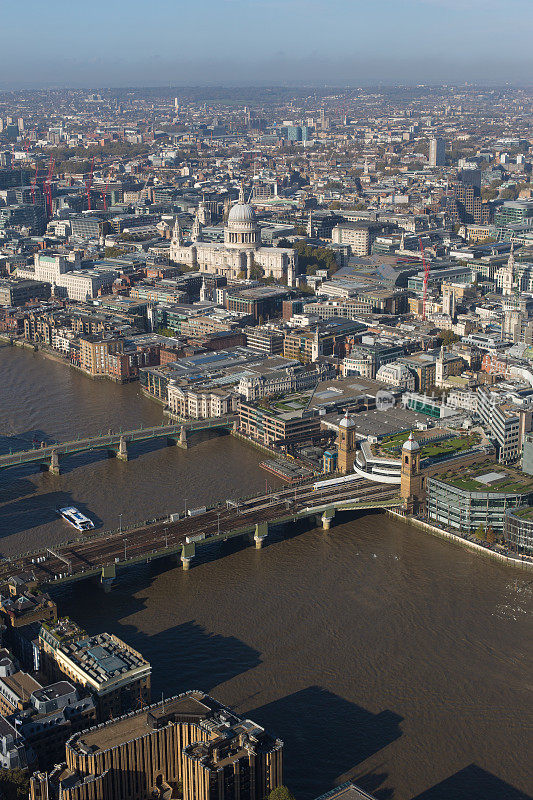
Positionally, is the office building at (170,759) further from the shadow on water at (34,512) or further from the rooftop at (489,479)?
the rooftop at (489,479)

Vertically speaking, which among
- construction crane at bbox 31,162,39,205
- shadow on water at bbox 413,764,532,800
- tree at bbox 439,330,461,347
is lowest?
shadow on water at bbox 413,764,532,800

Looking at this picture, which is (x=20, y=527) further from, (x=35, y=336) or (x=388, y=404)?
(x=35, y=336)

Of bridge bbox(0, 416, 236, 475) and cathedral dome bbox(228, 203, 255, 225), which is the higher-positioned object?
cathedral dome bbox(228, 203, 255, 225)

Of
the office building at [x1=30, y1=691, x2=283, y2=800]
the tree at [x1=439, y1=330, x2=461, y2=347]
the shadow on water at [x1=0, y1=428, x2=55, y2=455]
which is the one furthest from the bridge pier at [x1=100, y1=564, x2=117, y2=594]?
the tree at [x1=439, y1=330, x2=461, y2=347]

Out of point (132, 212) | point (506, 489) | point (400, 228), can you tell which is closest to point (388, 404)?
point (506, 489)

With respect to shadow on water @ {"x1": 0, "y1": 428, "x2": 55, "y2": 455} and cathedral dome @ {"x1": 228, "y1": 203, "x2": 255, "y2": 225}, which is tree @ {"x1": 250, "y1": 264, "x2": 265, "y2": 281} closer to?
cathedral dome @ {"x1": 228, "y1": 203, "x2": 255, "y2": 225}

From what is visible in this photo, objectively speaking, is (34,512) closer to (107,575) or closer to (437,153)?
(107,575)

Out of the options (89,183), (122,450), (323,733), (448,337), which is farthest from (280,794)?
(89,183)
